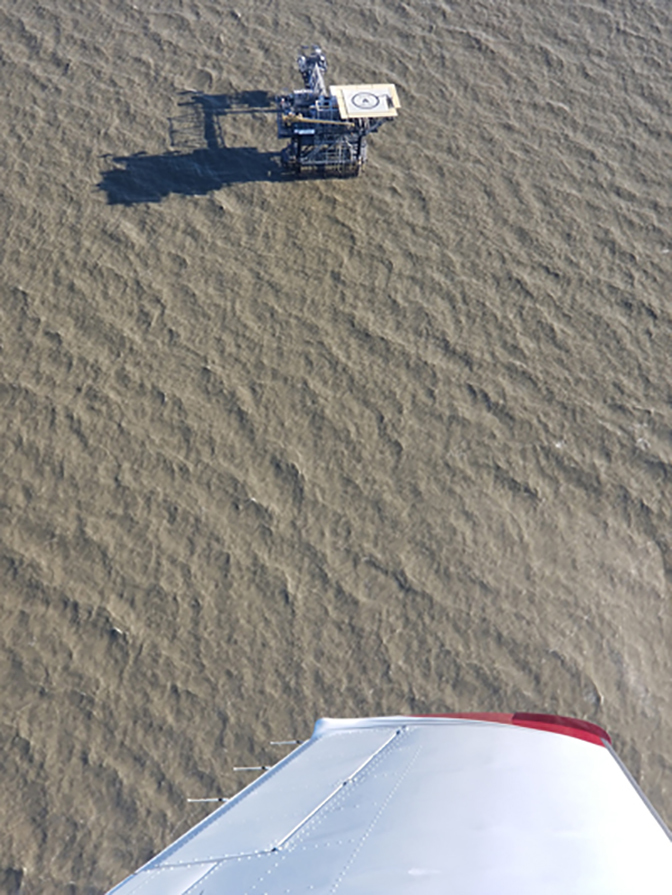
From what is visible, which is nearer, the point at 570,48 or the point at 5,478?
the point at 5,478

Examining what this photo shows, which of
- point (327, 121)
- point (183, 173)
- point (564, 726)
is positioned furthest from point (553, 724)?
point (183, 173)

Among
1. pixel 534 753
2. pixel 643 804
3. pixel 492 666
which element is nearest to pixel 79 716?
pixel 492 666

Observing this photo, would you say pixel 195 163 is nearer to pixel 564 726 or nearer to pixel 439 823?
pixel 564 726

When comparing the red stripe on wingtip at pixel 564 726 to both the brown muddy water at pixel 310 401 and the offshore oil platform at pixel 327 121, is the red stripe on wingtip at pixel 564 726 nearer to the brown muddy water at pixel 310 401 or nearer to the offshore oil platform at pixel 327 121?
the brown muddy water at pixel 310 401

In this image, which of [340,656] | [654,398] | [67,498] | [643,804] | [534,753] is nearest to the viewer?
[643,804]

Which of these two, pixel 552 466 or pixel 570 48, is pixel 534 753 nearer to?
pixel 552 466

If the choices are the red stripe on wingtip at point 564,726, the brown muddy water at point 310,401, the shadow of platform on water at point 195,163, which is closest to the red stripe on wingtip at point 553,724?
the red stripe on wingtip at point 564,726
